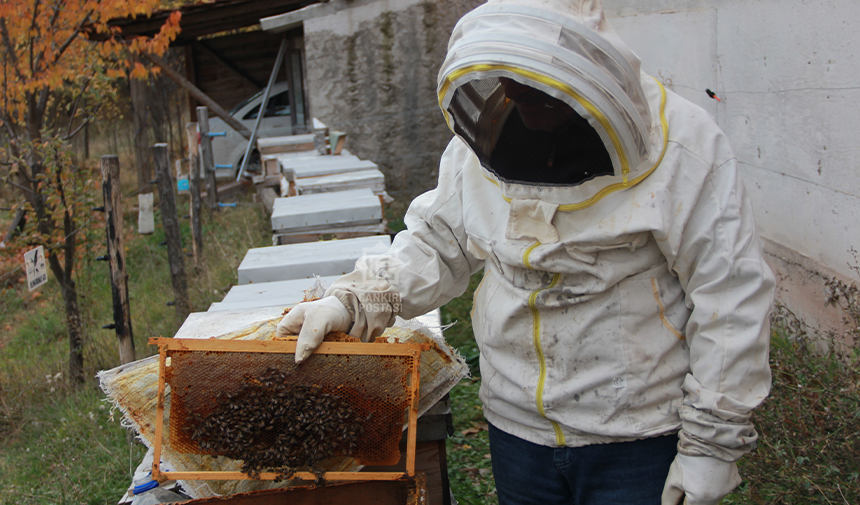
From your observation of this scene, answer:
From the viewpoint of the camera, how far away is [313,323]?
1.81 meters

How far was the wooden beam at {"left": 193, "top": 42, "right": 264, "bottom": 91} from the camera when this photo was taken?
1422 cm

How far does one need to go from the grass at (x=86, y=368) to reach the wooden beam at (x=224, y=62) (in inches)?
234

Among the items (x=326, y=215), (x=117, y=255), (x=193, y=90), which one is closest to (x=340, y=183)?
(x=326, y=215)

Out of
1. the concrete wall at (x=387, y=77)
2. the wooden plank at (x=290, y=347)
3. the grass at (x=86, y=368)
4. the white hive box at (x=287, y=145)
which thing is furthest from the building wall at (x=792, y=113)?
the concrete wall at (x=387, y=77)

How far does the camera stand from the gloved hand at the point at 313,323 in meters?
1.80

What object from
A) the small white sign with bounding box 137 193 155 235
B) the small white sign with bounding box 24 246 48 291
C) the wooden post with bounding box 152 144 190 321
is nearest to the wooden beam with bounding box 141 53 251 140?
the wooden post with bounding box 152 144 190 321

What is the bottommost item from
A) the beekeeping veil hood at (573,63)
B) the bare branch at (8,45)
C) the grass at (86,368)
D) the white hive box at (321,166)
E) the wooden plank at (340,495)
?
the grass at (86,368)

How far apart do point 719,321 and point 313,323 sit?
3.42 feet

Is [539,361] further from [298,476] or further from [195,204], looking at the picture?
[195,204]

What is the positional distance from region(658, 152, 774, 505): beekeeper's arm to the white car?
39.3 feet

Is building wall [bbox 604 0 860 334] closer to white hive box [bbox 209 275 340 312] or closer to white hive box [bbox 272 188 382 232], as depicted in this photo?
white hive box [bbox 272 188 382 232]

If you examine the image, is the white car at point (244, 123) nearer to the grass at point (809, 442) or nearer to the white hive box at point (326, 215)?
the white hive box at point (326, 215)

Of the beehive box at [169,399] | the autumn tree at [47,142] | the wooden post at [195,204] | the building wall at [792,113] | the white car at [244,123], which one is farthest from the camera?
the white car at [244,123]

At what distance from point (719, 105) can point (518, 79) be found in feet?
10.8
